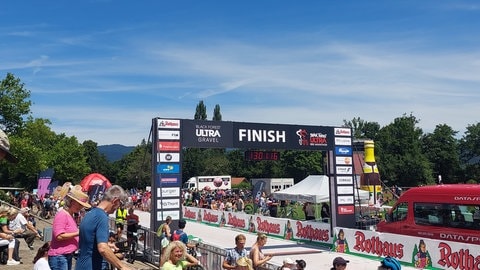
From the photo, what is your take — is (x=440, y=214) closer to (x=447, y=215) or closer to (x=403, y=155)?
(x=447, y=215)

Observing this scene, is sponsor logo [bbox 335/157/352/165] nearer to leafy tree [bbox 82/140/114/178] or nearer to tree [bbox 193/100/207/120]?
leafy tree [bbox 82/140/114/178]

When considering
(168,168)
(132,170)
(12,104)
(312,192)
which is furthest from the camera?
(132,170)

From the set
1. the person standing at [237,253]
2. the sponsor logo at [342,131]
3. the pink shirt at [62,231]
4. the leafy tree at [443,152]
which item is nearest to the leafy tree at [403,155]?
the leafy tree at [443,152]

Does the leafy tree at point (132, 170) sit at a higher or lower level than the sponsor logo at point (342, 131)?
lower

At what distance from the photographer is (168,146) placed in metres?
16.5

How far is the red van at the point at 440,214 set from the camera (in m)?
14.8

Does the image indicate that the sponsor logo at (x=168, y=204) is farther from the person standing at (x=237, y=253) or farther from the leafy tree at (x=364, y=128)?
the leafy tree at (x=364, y=128)

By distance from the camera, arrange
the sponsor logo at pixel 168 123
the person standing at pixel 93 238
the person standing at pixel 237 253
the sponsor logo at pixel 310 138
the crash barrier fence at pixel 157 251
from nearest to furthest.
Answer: the person standing at pixel 93 238
the person standing at pixel 237 253
the crash barrier fence at pixel 157 251
the sponsor logo at pixel 168 123
the sponsor logo at pixel 310 138

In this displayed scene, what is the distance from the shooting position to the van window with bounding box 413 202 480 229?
14781 mm

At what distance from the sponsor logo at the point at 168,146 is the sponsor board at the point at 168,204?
1.71 meters

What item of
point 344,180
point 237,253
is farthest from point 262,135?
point 237,253

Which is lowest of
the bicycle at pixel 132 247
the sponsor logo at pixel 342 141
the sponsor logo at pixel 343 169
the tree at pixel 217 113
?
the bicycle at pixel 132 247

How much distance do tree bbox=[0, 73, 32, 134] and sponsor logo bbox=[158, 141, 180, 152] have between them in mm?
27094

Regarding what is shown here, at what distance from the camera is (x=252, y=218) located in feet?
82.6
